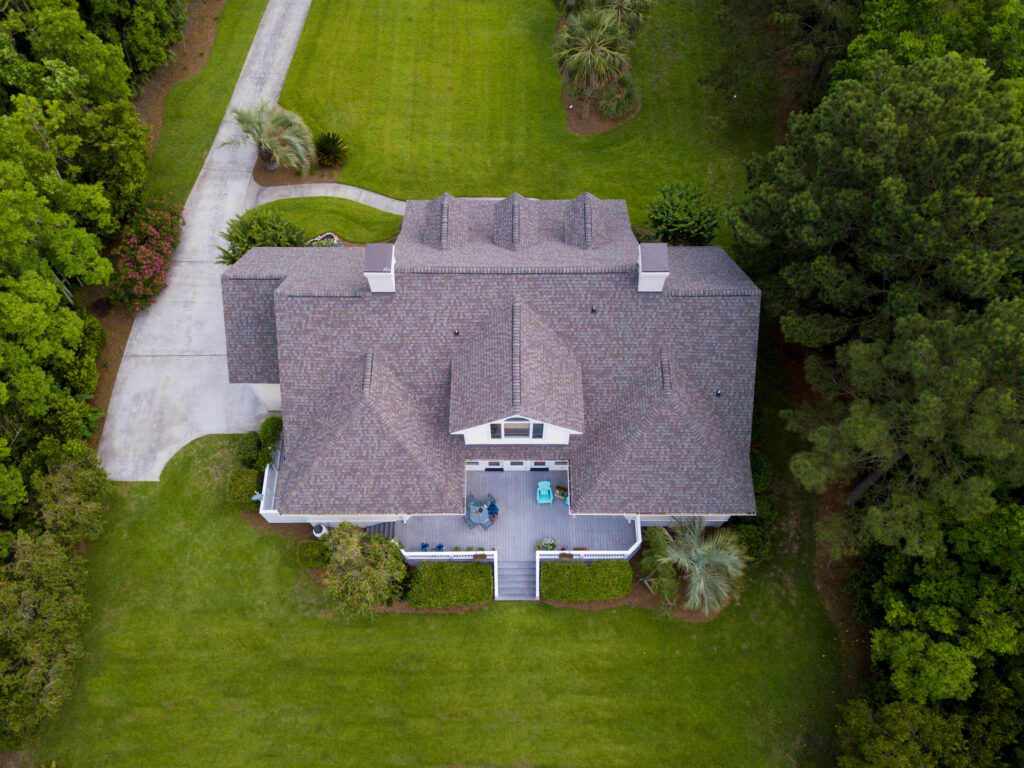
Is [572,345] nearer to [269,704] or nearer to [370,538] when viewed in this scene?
[370,538]

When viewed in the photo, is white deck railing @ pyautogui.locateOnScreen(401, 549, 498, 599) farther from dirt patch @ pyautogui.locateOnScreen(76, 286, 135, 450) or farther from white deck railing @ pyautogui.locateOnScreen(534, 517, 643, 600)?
dirt patch @ pyautogui.locateOnScreen(76, 286, 135, 450)

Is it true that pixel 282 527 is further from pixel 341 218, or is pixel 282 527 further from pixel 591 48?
pixel 591 48

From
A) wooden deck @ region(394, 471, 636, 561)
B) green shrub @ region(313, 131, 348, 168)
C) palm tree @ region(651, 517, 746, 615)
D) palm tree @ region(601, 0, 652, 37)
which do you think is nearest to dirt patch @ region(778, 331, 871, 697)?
palm tree @ region(651, 517, 746, 615)

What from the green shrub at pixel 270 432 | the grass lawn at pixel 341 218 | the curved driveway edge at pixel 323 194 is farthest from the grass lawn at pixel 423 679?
the curved driveway edge at pixel 323 194

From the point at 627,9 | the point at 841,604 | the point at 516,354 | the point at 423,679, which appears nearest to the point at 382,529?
the point at 423,679

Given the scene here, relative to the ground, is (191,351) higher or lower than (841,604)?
higher

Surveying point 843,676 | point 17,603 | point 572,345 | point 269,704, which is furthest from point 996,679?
point 17,603

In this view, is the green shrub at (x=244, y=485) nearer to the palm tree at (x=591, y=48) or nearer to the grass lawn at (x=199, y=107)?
the grass lawn at (x=199, y=107)
